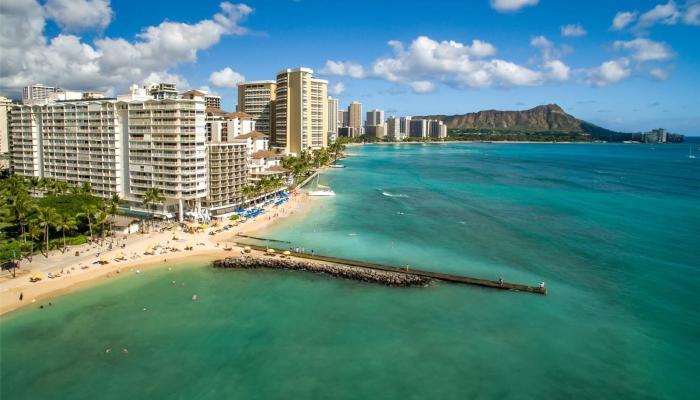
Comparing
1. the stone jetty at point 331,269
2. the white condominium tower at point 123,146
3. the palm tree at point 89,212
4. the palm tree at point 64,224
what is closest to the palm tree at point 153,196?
the white condominium tower at point 123,146

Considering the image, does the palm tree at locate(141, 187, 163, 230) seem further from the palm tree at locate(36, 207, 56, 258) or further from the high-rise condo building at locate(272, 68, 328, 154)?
the high-rise condo building at locate(272, 68, 328, 154)

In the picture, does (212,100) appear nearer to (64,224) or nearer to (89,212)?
(89,212)

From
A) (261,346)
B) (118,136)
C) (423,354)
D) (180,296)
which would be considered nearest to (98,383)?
(261,346)

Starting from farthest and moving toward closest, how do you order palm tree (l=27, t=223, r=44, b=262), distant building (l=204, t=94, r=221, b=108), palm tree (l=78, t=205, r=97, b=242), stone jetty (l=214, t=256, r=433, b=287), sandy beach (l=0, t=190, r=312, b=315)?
distant building (l=204, t=94, r=221, b=108), palm tree (l=78, t=205, r=97, b=242), palm tree (l=27, t=223, r=44, b=262), stone jetty (l=214, t=256, r=433, b=287), sandy beach (l=0, t=190, r=312, b=315)

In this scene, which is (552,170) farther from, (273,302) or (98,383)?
(98,383)

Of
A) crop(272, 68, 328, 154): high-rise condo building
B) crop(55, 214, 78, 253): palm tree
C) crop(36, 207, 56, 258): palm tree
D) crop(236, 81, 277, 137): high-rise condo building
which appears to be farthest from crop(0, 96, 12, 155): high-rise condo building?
crop(36, 207, 56, 258): palm tree

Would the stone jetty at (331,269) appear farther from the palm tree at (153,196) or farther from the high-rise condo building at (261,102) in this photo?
the high-rise condo building at (261,102)

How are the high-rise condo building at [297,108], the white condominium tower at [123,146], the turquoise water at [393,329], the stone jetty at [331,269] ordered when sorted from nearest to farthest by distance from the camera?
the turquoise water at [393,329]
the stone jetty at [331,269]
the white condominium tower at [123,146]
the high-rise condo building at [297,108]

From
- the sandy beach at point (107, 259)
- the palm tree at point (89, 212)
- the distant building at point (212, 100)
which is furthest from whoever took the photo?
the distant building at point (212, 100)
